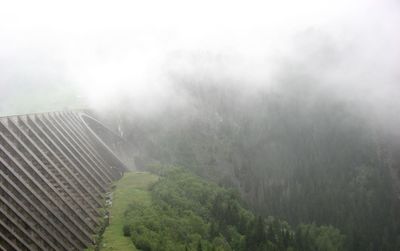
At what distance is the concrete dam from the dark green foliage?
7041 mm

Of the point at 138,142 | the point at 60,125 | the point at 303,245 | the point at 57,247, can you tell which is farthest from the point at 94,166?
the point at 138,142

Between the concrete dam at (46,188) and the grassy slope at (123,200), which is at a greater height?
the concrete dam at (46,188)

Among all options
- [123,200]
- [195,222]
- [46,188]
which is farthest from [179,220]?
[46,188]

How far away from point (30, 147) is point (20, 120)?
5.30 metres

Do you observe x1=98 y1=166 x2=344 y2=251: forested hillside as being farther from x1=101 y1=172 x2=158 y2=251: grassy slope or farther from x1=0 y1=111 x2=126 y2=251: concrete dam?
x1=0 y1=111 x2=126 y2=251: concrete dam

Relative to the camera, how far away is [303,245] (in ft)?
408

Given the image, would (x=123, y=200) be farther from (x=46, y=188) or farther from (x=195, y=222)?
(x=46, y=188)

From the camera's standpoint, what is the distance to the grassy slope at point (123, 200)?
56844 millimetres

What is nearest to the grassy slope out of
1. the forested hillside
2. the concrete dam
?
the forested hillside

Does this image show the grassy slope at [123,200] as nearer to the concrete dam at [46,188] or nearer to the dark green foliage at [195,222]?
the dark green foliage at [195,222]

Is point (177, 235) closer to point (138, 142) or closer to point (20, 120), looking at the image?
point (20, 120)

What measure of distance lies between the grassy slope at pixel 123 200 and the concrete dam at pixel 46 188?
2167 millimetres

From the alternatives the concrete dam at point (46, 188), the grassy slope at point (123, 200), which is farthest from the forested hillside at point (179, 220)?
the concrete dam at point (46, 188)

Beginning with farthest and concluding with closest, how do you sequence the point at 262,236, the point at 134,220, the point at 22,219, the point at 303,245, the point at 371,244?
the point at 371,244 < the point at 303,245 < the point at 262,236 < the point at 134,220 < the point at 22,219
